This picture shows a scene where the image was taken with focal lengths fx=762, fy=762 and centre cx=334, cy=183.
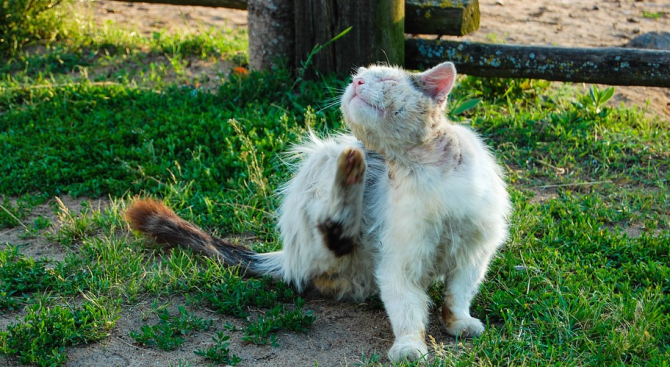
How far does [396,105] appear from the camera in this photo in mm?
3299

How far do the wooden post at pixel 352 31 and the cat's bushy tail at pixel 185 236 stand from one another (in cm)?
203

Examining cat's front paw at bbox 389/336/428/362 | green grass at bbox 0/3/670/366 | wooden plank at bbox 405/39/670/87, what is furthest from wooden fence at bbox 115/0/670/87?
cat's front paw at bbox 389/336/428/362

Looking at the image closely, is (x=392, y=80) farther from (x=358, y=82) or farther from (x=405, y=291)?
(x=405, y=291)

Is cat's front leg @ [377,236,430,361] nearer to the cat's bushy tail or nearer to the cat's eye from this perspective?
the cat's eye

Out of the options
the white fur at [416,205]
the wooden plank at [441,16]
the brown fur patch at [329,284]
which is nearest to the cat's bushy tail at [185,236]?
the brown fur patch at [329,284]

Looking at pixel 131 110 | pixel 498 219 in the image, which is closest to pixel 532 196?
pixel 498 219

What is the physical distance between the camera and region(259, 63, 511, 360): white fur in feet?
10.9

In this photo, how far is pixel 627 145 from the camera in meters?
5.56

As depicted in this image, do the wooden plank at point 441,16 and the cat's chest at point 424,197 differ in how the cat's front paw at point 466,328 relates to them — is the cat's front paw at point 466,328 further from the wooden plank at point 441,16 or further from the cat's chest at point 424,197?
the wooden plank at point 441,16

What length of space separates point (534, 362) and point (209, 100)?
363cm

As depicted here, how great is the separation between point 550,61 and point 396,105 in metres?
2.72

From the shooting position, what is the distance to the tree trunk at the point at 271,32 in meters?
5.96

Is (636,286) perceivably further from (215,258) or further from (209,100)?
(209,100)

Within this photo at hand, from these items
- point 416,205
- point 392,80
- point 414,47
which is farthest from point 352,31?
point 416,205
